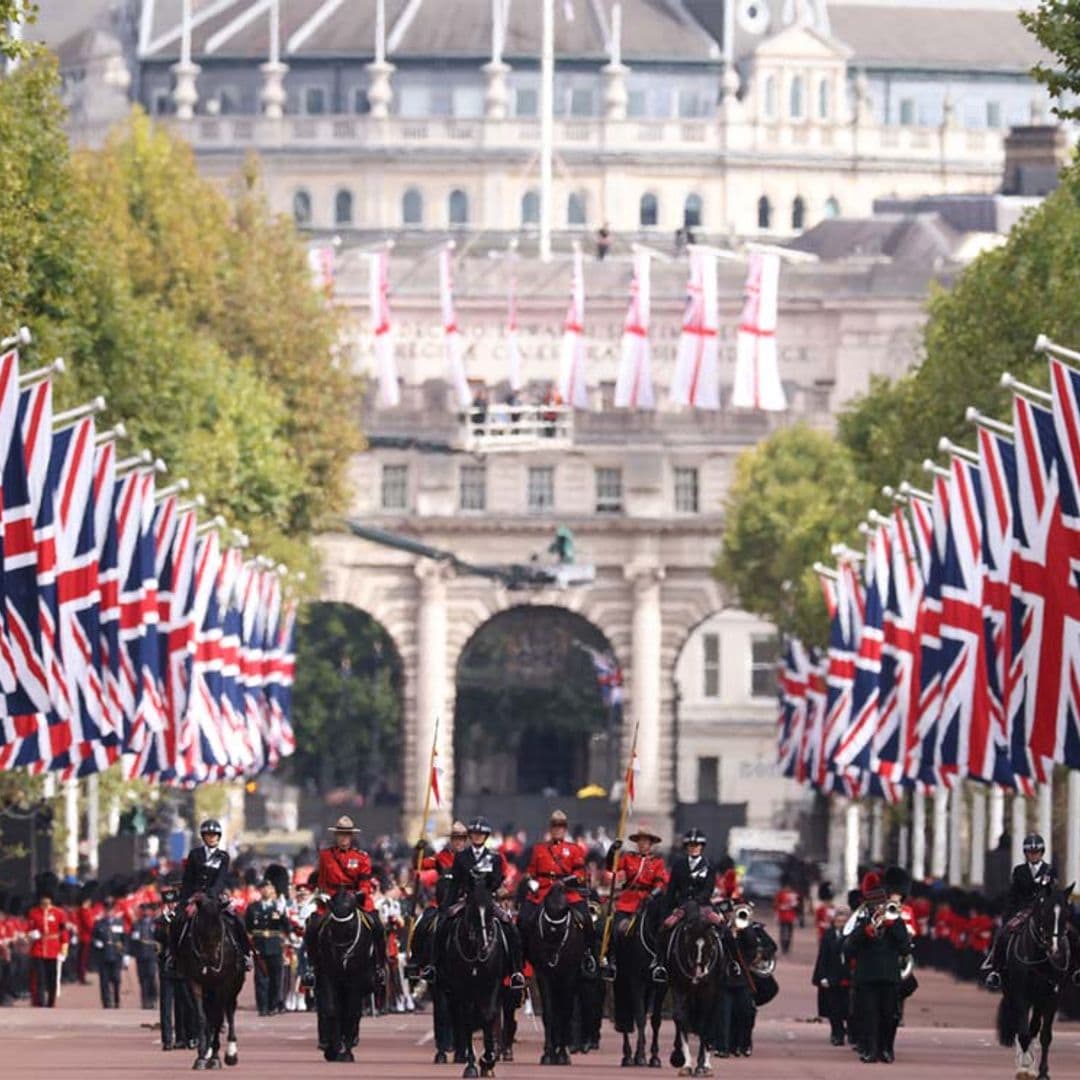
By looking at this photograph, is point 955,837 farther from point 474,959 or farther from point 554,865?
point 474,959

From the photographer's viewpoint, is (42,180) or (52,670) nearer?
(52,670)

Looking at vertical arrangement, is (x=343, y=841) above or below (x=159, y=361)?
below

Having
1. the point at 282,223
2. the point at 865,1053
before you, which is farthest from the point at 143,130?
the point at 865,1053

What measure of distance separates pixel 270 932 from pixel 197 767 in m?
23.1

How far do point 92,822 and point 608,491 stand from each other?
290 ft

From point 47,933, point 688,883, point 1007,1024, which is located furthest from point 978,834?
point 1007,1024

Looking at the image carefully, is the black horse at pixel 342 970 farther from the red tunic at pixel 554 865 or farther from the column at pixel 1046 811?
the column at pixel 1046 811

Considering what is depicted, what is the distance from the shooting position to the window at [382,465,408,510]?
189500mm

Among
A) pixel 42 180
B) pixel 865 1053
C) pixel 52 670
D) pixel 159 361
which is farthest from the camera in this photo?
pixel 159 361

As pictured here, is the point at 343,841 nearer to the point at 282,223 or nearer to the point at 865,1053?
the point at 865,1053

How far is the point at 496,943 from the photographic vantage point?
60062 millimetres

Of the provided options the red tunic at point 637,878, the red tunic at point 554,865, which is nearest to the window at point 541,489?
the red tunic at point 637,878

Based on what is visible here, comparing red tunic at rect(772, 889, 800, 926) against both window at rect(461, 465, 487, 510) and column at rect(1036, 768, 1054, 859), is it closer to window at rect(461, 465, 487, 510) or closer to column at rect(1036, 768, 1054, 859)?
column at rect(1036, 768, 1054, 859)

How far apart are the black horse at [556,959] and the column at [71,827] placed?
3557 cm
